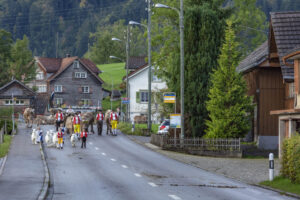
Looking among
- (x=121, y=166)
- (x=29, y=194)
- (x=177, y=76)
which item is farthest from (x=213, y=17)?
(x=29, y=194)

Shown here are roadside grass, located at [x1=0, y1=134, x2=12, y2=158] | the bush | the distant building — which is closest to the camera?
the bush

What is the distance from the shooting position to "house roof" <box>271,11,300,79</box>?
34.4 meters

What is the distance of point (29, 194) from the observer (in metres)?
17.2

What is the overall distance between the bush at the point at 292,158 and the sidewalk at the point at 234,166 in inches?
61.1

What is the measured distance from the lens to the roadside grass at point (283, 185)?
19639 mm

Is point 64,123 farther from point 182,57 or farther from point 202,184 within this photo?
point 202,184

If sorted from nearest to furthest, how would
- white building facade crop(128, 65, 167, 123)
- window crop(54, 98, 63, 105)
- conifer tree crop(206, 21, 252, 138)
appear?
1. conifer tree crop(206, 21, 252, 138)
2. white building facade crop(128, 65, 167, 123)
3. window crop(54, 98, 63, 105)

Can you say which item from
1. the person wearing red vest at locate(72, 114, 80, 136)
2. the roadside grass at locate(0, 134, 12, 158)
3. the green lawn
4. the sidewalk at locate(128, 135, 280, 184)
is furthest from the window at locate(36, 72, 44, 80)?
the sidewalk at locate(128, 135, 280, 184)

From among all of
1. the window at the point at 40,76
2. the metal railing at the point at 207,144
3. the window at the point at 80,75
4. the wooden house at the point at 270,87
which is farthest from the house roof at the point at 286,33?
the window at the point at 40,76

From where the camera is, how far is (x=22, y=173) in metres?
22.9

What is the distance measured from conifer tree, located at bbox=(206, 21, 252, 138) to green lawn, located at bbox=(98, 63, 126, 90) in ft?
272

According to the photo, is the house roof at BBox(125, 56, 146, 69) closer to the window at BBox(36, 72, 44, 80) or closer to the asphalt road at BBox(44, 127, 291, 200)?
the window at BBox(36, 72, 44, 80)

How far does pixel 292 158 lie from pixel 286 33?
55.4 feet

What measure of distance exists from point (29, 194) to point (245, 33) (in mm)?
55670
